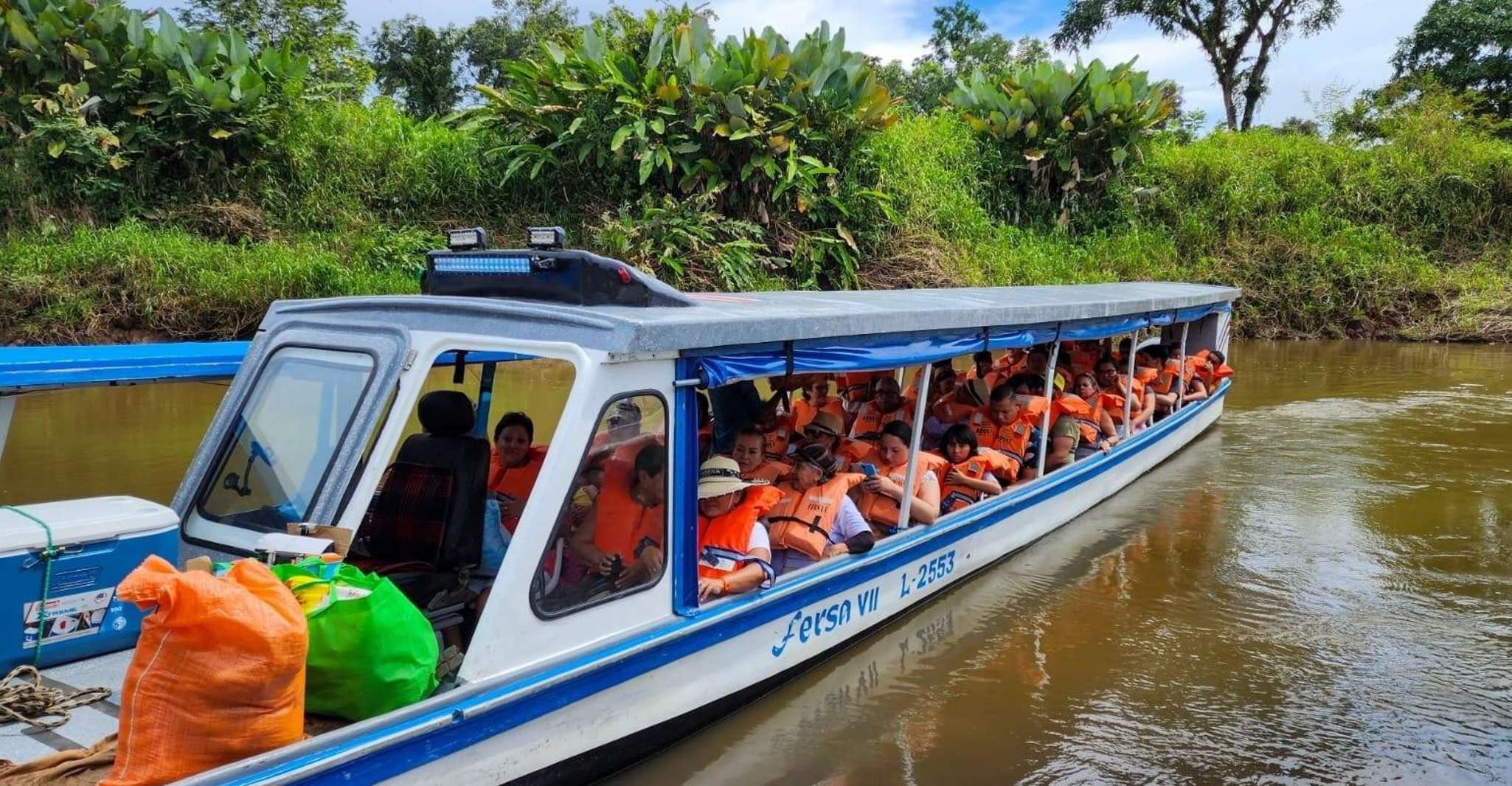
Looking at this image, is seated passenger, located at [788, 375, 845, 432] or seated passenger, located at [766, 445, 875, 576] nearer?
seated passenger, located at [766, 445, 875, 576]

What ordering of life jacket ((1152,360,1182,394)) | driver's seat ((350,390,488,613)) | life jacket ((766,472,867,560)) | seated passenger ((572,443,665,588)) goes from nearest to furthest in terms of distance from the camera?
1. seated passenger ((572,443,665,588))
2. driver's seat ((350,390,488,613))
3. life jacket ((766,472,867,560))
4. life jacket ((1152,360,1182,394))

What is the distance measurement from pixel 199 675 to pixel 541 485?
119 centimetres

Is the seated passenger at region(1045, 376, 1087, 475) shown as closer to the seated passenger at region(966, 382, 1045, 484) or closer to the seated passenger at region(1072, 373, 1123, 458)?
the seated passenger at region(1072, 373, 1123, 458)

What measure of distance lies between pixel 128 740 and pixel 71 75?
14.9 m

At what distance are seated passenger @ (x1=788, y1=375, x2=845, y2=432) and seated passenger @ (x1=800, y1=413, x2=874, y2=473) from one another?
387 millimetres

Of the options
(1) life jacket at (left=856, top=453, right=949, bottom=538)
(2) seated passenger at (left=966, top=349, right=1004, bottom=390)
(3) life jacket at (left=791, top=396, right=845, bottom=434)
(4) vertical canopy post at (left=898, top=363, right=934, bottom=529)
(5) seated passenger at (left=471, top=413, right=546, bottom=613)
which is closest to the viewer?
(5) seated passenger at (left=471, top=413, right=546, bottom=613)

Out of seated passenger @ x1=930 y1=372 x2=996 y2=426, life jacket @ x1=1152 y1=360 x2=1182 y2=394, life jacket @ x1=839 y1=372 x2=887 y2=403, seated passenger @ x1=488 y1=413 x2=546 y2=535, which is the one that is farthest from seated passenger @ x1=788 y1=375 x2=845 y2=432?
life jacket @ x1=1152 y1=360 x2=1182 y2=394

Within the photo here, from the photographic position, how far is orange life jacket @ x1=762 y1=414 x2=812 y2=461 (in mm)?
6217

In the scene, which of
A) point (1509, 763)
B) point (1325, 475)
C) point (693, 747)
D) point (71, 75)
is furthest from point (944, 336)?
point (71, 75)

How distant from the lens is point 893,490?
5.52 m

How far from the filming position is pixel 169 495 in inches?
309

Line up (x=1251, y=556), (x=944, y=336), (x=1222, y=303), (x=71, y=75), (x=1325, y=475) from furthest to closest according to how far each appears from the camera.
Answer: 1. (x=71, y=75)
2. (x=1222, y=303)
3. (x=1325, y=475)
4. (x=1251, y=556)
5. (x=944, y=336)

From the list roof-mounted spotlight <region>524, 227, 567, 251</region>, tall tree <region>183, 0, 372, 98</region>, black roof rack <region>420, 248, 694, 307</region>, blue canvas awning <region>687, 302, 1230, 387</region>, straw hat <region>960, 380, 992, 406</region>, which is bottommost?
straw hat <region>960, 380, 992, 406</region>

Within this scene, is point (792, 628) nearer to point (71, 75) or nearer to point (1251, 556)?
point (1251, 556)
